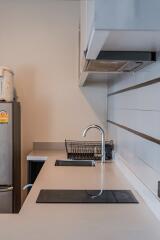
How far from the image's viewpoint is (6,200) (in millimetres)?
3088

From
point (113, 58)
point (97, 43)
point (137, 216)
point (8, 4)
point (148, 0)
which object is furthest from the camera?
point (8, 4)

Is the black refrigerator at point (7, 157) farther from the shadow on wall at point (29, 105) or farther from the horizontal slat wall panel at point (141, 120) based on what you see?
the horizontal slat wall panel at point (141, 120)

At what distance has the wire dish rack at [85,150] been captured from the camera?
309 cm

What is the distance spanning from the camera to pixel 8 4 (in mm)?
3566

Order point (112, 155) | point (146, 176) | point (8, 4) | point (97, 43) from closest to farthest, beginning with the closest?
1. point (97, 43)
2. point (146, 176)
3. point (112, 155)
4. point (8, 4)

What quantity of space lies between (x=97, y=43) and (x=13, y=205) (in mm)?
2309

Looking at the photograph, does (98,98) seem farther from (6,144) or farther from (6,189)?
(6,189)

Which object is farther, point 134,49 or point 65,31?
point 65,31

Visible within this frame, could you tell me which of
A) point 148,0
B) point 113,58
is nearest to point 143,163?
point 113,58

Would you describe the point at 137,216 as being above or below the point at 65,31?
below

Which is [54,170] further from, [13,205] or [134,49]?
[134,49]

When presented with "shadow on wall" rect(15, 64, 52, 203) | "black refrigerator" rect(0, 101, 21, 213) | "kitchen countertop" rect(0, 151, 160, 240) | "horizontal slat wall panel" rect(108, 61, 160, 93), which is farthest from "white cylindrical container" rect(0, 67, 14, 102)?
"kitchen countertop" rect(0, 151, 160, 240)

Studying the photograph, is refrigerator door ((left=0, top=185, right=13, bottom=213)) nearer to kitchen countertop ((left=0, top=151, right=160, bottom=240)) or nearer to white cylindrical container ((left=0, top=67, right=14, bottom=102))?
Answer: white cylindrical container ((left=0, top=67, right=14, bottom=102))

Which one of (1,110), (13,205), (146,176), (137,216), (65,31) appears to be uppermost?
(65,31)
